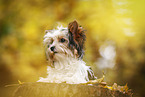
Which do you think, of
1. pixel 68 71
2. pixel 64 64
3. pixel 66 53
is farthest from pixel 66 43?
pixel 68 71

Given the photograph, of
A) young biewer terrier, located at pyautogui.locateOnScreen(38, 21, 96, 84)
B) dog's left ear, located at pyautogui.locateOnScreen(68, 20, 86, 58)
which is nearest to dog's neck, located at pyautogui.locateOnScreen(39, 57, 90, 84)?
young biewer terrier, located at pyautogui.locateOnScreen(38, 21, 96, 84)

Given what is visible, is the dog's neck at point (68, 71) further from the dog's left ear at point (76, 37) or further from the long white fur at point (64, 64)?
the dog's left ear at point (76, 37)

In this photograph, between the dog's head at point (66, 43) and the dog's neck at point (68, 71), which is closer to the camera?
the dog's neck at point (68, 71)

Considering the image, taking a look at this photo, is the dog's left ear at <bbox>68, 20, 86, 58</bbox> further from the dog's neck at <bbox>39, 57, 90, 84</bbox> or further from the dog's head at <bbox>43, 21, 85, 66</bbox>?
the dog's neck at <bbox>39, 57, 90, 84</bbox>

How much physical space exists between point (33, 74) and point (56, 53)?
72.0 inches

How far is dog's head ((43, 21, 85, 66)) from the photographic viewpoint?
3.60 metres

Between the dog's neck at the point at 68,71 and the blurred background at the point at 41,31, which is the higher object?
the blurred background at the point at 41,31

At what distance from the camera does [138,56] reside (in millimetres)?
5996

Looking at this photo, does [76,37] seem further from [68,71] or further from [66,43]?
[68,71]

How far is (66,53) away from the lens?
11.9ft

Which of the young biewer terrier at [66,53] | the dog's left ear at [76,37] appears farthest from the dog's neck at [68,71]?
the dog's left ear at [76,37]

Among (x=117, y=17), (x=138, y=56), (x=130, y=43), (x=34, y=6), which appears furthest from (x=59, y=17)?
(x=138, y=56)

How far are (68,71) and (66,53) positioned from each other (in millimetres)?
307

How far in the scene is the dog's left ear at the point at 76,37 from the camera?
3.60 m
